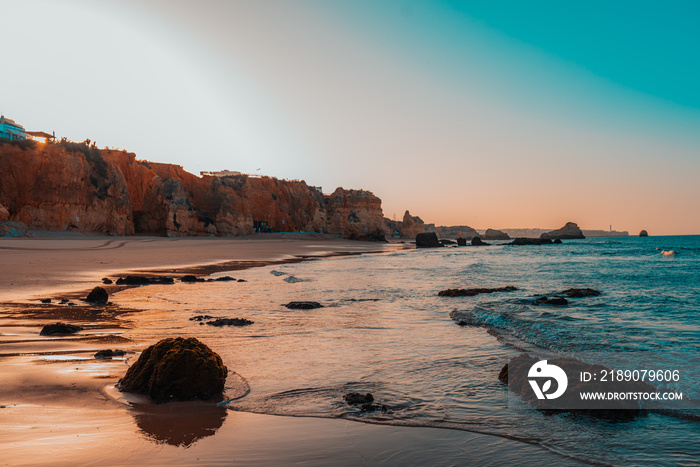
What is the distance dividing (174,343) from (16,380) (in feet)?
5.67

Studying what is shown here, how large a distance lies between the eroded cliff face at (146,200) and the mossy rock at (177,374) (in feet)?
131

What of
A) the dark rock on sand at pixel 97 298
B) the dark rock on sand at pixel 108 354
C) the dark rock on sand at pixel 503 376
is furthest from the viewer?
the dark rock on sand at pixel 97 298

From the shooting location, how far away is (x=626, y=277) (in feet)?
65.6

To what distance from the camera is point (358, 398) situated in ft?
14.6

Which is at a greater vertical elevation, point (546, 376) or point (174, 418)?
point (546, 376)

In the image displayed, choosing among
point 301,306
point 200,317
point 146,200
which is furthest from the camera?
point 146,200

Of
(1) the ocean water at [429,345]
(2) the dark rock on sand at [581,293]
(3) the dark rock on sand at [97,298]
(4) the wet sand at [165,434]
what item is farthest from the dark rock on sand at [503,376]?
(2) the dark rock on sand at [581,293]

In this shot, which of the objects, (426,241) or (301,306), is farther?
(426,241)

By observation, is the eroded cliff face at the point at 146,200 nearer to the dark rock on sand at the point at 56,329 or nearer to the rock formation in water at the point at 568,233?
the dark rock on sand at the point at 56,329

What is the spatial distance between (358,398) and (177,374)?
1.87 m

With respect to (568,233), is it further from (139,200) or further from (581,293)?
(581,293)

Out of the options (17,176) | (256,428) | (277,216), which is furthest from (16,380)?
(277,216)

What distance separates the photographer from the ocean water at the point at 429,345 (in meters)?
3.97

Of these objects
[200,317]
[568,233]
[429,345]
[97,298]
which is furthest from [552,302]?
[568,233]
